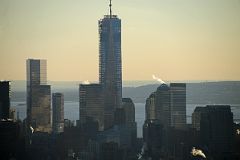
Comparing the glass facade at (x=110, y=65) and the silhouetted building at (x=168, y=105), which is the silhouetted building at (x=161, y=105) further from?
the glass facade at (x=110, y=65)

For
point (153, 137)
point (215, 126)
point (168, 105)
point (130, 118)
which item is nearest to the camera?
point (215, 126)

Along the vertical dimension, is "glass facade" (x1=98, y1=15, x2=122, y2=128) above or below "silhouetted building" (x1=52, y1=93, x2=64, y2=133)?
above

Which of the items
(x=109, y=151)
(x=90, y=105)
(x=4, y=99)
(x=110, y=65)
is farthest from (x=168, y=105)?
(x=110, y=65)

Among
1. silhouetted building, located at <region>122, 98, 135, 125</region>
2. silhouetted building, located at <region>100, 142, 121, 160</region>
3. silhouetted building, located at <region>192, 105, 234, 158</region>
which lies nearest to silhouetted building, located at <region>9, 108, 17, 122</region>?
silhouetted building, located at <region>100, 142, 121, 160</region>

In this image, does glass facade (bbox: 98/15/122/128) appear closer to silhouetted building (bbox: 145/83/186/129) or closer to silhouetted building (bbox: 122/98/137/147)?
silhouetted building (bbox: 122/98/137/147)

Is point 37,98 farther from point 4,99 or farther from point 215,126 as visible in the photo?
point 215,126

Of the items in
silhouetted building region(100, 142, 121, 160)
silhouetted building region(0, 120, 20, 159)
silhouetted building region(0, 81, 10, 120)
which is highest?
silhouetted building region(0, 81, 10, 120)

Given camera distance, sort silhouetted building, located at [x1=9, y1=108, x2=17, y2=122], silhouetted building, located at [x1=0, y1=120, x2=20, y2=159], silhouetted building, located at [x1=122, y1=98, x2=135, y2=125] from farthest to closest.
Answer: silhouetted building, located at [x1=122, y1=98, x2=135, y2=125] → silhouetted building, located at [x1=9, y1=108, x2=17, y2=122] → silhouetted building, located at [x1=0, y1=120, x2=20, y2=159]
